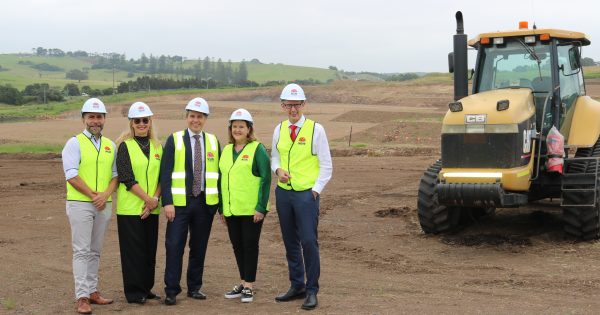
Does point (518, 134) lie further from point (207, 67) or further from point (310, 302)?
point (207, 67)

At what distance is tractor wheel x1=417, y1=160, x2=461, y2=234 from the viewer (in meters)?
11.2

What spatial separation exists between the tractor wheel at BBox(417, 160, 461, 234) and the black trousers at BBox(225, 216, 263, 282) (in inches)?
160

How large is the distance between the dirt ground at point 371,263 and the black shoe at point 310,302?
9cm

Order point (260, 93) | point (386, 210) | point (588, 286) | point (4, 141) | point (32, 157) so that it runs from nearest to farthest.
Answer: point (588, 286)
point (386, 210)
point (32, 157)
point (4, 141)
point (260, 93)

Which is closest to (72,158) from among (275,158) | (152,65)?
(275,158)

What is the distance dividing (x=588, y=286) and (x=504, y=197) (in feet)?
5.99

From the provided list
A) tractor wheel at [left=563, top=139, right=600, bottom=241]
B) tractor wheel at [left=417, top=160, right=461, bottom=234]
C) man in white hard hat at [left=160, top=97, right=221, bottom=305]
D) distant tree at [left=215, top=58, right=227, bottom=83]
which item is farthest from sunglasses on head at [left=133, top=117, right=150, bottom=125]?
distant tree at [left=215, top=58, right=227, bottom=83]

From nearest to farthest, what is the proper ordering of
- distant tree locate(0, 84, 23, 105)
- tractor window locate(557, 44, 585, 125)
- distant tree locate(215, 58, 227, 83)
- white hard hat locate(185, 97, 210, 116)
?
white hard hat locate(185, 97, 210, 116), tractor window locate(557, 44, 585, 125), distant tree locate(0, 84, 23, 105), distant tree locate(215, 58, 227, 83)

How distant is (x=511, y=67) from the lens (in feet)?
37.3

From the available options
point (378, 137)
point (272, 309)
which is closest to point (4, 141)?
point (378, 137)

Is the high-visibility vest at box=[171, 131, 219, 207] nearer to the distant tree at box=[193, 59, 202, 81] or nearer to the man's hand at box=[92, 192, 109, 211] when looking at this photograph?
the man's hand at box=[92, 192, 109, 211]

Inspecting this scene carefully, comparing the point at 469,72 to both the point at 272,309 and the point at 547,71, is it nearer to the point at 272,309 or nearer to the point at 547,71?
the point at 547,71

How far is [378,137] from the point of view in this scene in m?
32.0

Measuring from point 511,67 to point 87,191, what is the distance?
6766 mm
